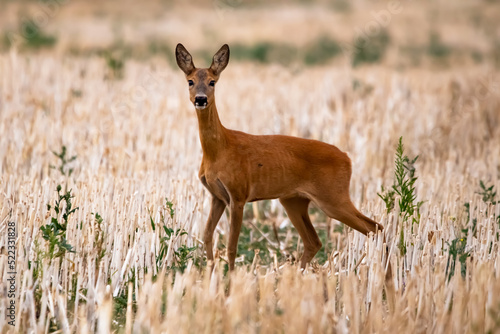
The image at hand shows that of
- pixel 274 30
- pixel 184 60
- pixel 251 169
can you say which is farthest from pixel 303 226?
pixel 274 30

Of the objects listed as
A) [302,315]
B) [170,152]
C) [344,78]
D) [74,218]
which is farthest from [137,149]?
[344,78]

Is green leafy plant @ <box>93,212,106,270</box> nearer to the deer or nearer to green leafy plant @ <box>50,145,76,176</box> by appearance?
the deer

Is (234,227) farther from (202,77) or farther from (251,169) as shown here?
(202,77)

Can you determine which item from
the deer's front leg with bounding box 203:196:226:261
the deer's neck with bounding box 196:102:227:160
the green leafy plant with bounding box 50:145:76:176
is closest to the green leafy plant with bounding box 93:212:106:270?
the deer's front leg with bounding box 203:196:226:261

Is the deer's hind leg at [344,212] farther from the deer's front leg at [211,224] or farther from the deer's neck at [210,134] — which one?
the deer's neck at [210,134]

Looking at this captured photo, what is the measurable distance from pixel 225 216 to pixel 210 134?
74.7 inches

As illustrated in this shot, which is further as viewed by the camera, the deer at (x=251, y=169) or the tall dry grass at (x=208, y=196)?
the deer at (x=251, y=169)

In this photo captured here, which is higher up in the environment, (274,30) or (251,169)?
(274,30)

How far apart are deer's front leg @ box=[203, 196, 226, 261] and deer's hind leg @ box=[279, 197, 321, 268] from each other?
684 millimetres

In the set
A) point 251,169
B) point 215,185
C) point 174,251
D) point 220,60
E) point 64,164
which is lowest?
point 174,251

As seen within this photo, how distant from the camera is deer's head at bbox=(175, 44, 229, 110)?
5738 mm

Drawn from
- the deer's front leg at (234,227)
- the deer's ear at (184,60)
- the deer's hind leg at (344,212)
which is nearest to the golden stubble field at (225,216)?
the deer's hind leg at (344,212)

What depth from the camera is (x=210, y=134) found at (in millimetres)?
5980

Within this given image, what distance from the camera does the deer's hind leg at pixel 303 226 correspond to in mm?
6535
